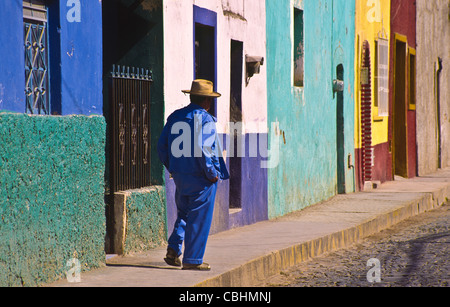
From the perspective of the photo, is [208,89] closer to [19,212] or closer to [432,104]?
[19,212]

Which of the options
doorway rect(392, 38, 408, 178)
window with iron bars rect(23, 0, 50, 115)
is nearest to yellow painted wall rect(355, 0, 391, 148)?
doorway rect(392, 38, 408, 178)

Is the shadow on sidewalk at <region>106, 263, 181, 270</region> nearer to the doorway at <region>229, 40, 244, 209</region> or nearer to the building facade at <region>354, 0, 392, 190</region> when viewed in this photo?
the doorway at <region>229, 40, 244, 209</region>

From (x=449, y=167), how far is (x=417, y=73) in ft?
17.2

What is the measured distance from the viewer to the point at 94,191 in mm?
7598

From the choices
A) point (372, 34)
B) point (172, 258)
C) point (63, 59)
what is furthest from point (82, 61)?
point (372, 34)

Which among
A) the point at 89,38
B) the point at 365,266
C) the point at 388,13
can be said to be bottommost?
the point at 365,266

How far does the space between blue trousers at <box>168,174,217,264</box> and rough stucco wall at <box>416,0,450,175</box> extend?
1557 centimetres

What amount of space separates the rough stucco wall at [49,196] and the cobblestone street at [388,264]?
1.85 m

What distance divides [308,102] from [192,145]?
706 centimetres

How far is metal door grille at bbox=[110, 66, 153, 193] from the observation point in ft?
27.7

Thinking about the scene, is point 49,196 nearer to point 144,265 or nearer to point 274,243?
point 144,265

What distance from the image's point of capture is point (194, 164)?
7.43 m

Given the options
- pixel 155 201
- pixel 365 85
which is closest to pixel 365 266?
pixel 155 201

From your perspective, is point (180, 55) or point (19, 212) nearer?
point (19, 212)
